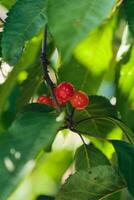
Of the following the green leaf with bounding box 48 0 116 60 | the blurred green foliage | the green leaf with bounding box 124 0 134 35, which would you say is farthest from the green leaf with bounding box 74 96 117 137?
the green leaf with bounding box 48 0 116 60

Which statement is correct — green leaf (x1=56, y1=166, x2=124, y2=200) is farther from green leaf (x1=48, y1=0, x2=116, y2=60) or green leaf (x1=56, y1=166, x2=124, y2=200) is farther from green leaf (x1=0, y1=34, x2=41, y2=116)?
green leaf (x1=48, y1=0, x2=116, y2=60)

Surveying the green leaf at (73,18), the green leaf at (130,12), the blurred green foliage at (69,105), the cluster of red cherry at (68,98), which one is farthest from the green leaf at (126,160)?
the green leaf at (73,18)

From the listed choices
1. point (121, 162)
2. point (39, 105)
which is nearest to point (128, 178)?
point (121, 162)

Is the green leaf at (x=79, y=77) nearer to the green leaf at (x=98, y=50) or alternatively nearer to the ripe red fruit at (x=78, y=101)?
the green leaf at (x=98, y=50)

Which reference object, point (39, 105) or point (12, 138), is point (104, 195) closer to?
point (39, 105)

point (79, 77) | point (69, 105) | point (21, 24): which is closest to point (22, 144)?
point (21, 24)

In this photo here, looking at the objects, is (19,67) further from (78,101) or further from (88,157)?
(88,157)
